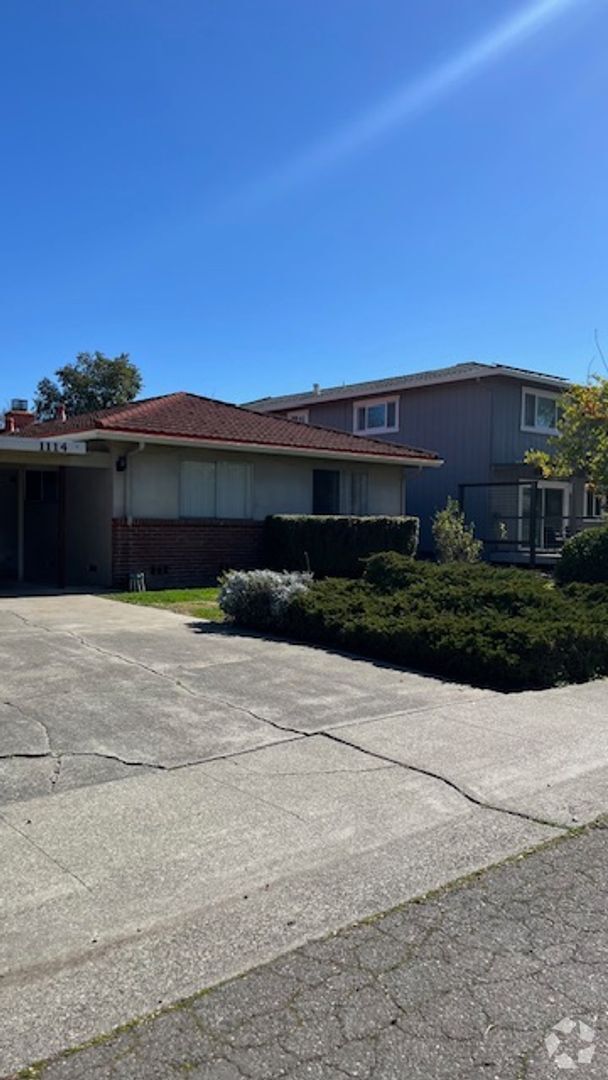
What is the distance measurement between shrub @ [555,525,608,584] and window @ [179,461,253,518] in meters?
6.90

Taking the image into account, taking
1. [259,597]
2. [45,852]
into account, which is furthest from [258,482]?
[45,852]

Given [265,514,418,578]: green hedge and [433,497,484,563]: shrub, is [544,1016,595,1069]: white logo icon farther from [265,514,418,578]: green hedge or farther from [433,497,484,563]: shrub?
[433,497,484,563]: shrub

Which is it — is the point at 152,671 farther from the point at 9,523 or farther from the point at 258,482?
the point at 9,523

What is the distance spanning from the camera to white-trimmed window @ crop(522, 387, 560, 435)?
82.9 ft

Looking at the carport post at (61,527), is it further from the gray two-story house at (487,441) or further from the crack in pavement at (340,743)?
the gray two-story house at (487,441)

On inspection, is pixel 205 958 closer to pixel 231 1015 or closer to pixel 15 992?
pixel 231 1015

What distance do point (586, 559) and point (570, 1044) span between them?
41.5 feet

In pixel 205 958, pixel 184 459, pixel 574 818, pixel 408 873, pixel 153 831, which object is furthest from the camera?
pixel 184 459

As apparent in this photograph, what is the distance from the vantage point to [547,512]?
2630cm

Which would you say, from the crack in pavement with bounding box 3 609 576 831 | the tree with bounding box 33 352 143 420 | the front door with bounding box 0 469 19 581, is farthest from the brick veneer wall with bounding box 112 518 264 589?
the tree with bounding box 33 352 143 420

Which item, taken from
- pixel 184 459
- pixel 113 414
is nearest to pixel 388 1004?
pixel 184 459

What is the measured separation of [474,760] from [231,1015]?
3254 millimetres

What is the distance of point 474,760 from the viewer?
5828mm

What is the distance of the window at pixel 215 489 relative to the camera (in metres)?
17.5
